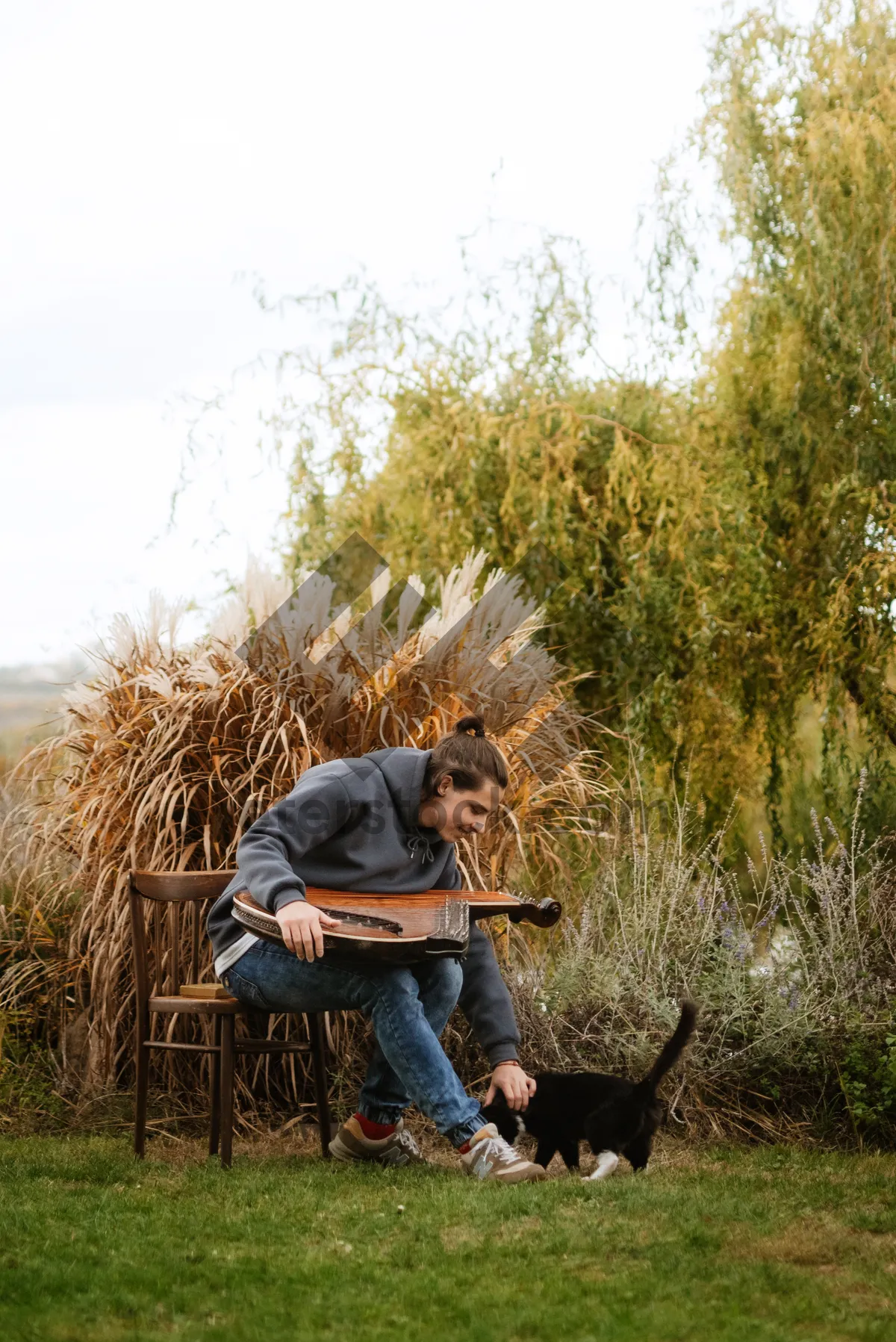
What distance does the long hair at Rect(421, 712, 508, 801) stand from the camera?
345 centimetres

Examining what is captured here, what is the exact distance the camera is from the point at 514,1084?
336cm

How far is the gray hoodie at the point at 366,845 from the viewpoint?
341 centimetres

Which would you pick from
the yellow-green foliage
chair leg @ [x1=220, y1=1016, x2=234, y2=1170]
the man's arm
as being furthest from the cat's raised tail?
the yellow-green foliage

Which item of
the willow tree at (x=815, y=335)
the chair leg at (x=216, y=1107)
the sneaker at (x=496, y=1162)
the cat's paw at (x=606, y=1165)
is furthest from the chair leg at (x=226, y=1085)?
the willow tree at (x=815, y=335)

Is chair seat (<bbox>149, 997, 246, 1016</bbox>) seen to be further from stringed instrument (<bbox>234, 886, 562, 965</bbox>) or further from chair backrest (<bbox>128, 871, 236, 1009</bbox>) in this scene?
stringed instrument (<bbox>234, 886, 562, 965</bbox>)

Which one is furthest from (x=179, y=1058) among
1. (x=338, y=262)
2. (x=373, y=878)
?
(x=338, y=262)

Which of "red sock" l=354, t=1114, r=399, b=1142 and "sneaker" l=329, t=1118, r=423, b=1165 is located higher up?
"red sock" l=354, t=1114, r=399, b=1142

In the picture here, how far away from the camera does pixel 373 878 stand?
3553mm

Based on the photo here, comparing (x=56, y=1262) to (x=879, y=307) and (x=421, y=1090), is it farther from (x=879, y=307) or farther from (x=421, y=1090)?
(x=879, y=307)

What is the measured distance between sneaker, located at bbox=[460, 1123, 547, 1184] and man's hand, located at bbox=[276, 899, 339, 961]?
635 mm

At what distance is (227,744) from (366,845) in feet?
3.13

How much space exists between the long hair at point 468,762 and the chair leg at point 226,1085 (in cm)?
79

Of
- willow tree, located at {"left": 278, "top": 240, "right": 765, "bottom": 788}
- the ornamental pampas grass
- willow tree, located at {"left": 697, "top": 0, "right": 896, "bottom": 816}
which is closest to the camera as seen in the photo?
the ornamental pampas grass

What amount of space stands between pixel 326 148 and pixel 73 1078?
5.25 metres
